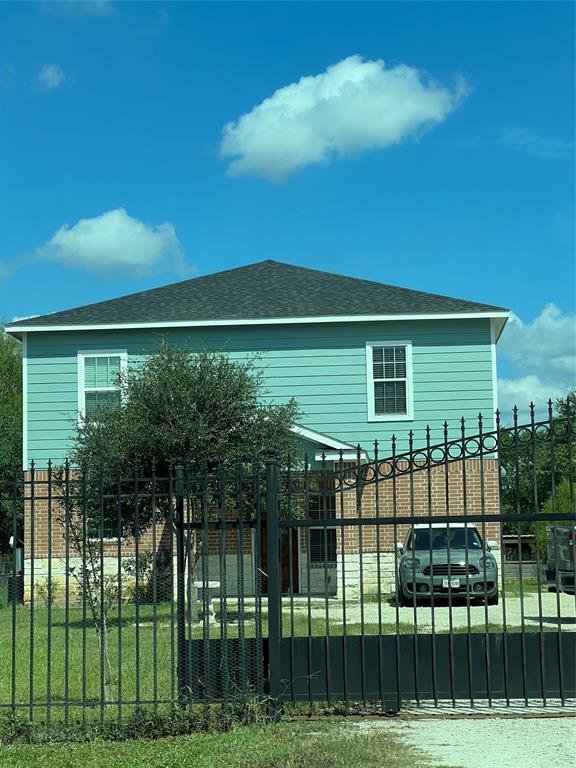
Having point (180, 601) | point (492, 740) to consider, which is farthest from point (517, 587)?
point (180, 601)

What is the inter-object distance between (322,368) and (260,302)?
2.26 metres

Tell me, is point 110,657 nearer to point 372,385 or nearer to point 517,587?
point 372,385

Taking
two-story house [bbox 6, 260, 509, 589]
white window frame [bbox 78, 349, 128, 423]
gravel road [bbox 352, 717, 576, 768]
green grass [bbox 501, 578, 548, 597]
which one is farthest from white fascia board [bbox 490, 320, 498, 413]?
gravel road [bbox 352, 717, 576, 768]

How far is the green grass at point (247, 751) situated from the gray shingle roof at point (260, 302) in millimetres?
15498

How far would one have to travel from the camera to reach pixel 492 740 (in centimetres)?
848

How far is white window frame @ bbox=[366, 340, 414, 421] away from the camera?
23.6 metres

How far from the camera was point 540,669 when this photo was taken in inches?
377

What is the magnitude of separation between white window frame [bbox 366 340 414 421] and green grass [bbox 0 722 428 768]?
14770 millimetres

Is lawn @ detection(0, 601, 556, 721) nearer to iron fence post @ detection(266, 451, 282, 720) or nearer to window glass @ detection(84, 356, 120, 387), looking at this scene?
iron fence post @ detection(266, 451, 282, 720)

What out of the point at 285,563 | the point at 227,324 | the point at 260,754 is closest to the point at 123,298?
the point at 227,324

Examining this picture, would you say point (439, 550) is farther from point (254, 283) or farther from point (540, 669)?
point (254, 283)

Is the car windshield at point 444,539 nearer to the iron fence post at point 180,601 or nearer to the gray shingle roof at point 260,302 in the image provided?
the gray shingle roof at point 260,302

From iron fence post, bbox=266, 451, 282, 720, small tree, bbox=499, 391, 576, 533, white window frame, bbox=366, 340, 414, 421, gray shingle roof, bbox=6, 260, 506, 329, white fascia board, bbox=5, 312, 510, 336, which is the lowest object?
iron fence post, bbox=266, 451, 282, 720

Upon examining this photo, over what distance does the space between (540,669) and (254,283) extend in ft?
58.7
